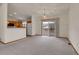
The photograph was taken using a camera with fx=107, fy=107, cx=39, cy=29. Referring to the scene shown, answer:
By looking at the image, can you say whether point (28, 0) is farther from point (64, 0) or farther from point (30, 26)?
point (30, 26)

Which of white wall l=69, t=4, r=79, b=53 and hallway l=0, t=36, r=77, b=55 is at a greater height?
white wall l=69, t=4, r=79, b=53

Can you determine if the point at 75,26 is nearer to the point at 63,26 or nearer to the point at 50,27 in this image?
the point at 63,26

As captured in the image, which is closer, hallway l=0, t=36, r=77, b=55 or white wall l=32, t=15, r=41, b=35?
hallway l=0, t=36, r=77, b=55

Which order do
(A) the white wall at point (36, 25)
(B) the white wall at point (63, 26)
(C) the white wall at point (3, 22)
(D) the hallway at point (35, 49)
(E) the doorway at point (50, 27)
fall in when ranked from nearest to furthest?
(D) the hallway at point (35, 49)
(C) the white wall at point (3, 22)
(A) the white wall at point (36, 25)
(B) the white wall at point (63, 26)
(E) the doorway at point (50, 27)

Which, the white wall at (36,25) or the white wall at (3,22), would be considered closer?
the white wall at (3,22)

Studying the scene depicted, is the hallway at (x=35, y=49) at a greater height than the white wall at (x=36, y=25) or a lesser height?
lesser

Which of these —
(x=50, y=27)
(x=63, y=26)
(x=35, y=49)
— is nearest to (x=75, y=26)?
(x=35, y=49)

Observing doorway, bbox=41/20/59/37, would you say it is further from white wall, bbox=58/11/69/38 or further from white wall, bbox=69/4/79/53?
white wall, bbox=69/4/79/53

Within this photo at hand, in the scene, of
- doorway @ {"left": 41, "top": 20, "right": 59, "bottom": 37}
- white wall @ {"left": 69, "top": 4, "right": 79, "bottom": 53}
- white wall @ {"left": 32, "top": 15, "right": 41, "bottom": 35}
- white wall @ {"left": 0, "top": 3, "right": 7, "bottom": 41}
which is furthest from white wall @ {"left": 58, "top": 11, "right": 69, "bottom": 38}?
white wall @ {"left": 0, "top": 3, "right": 7, "bottom": 41}

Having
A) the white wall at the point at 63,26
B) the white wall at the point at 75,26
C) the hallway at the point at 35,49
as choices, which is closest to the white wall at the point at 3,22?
the hallway at the point at 35,49

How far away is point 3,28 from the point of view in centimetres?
575

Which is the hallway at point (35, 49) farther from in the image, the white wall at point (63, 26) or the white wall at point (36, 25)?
the white wall at point (63, 26)
